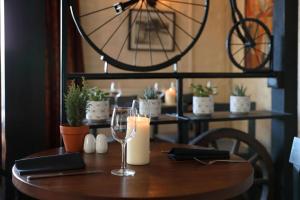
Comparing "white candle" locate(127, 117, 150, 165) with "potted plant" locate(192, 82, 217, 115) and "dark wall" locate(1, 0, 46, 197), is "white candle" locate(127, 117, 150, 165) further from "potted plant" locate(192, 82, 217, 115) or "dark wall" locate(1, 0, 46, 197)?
"potted plant" locate(192, 82, 217, 115)

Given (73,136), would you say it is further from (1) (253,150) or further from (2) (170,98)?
(2) (170,98)

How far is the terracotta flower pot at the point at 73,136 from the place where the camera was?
5.11ft

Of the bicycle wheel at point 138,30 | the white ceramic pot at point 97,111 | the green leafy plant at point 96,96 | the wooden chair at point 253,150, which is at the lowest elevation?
the wooden chair at point 253,150

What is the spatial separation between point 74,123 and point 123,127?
340mm

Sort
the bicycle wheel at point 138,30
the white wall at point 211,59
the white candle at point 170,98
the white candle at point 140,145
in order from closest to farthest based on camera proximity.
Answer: the white candle at point 140,145 < the white candle at point 170,98 < the bicycle wheel at point 138,30 < the white wall at point 211,59

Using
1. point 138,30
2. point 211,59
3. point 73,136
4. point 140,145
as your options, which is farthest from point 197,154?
point 211,59

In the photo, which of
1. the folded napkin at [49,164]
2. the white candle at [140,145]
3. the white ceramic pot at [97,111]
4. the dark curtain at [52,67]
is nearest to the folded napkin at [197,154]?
the white candle at [140,145]

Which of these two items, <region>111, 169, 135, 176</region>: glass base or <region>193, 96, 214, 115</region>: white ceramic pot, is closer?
<region>111, 169, 135, 176</region>: glass base

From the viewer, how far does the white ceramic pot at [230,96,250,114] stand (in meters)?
2.30

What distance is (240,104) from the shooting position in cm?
231

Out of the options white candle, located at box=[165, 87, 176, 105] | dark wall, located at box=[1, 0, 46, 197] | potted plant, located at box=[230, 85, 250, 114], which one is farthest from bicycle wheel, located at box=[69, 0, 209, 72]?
dark wall, located at box=[1, 0, 46, 197]

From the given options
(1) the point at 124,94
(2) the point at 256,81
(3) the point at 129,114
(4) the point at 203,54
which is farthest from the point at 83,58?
(3) the point at 129,114

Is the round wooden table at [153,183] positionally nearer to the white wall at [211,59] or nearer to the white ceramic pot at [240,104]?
the white ceramic pot at [240,104]

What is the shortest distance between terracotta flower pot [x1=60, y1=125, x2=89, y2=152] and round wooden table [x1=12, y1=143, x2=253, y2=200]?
0.39ft
